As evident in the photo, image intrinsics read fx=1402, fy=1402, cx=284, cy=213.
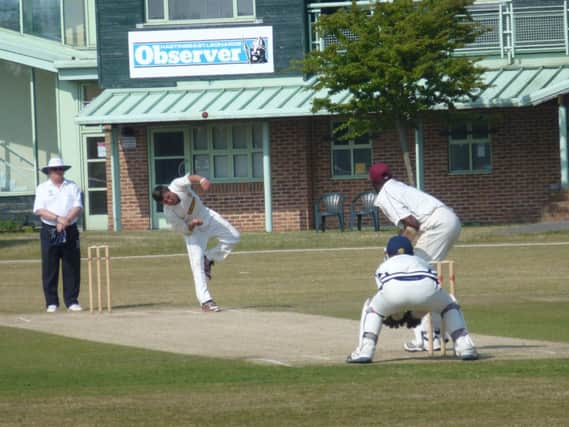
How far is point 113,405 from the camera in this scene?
9086 millimetres

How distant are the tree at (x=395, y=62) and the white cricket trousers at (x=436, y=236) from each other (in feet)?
55.6

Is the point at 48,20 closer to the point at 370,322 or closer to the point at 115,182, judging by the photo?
the point at 115,182

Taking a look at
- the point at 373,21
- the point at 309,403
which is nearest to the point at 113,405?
the point at 309,403

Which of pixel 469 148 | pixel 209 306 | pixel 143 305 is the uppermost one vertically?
pixel 469 148

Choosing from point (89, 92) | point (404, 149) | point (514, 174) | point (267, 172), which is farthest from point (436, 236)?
point (89, 92)

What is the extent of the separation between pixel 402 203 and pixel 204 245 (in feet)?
15.6

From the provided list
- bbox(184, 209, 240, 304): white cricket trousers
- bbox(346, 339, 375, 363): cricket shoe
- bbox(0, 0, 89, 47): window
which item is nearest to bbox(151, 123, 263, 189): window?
bbox(0, 0, 89, 47): window

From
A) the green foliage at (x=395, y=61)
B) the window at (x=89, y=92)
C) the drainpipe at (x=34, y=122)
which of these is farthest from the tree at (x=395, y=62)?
the drainpipe at (x=34, y=122)

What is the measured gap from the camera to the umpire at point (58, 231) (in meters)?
16.8

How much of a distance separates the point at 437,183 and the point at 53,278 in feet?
58.6

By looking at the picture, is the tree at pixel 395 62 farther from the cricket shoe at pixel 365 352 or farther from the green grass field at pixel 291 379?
the cricket shoe at pixel 365 352

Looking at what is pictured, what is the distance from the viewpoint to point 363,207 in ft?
109

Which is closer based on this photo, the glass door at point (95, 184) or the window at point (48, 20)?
the glass door at point (95, 184)

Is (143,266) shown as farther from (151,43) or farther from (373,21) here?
(151,43)
